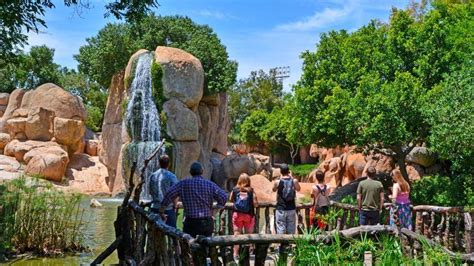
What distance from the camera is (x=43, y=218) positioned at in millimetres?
9445

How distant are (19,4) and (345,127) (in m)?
10.8

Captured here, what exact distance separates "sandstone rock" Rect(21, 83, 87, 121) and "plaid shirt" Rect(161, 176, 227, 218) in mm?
24855

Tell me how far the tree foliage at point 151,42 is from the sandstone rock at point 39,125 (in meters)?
4.22

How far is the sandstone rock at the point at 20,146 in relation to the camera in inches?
1091

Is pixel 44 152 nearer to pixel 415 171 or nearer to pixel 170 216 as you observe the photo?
pixel 415 171

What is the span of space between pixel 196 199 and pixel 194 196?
0.04 m

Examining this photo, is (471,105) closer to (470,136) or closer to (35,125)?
(470,136)

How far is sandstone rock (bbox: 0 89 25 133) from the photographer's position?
1176 inches

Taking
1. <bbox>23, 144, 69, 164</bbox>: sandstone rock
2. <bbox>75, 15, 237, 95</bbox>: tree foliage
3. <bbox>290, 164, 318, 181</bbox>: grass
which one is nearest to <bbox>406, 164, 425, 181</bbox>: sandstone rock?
<bbox>75, 15, 237, 95</bbox>: tree foliage

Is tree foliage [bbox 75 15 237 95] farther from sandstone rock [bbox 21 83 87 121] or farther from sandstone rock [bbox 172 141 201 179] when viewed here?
sandstone rock [bbox 172 141 201 179]

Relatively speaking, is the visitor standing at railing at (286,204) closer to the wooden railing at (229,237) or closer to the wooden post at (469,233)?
the wooden railing at (229,237)

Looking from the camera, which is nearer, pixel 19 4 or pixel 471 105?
pixel 19 4

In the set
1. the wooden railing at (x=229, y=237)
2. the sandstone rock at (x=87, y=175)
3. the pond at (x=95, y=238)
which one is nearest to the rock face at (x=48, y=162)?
the sandstone rock at (x=87, y=175)

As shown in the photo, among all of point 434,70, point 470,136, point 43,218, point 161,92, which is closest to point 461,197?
point 470,136
